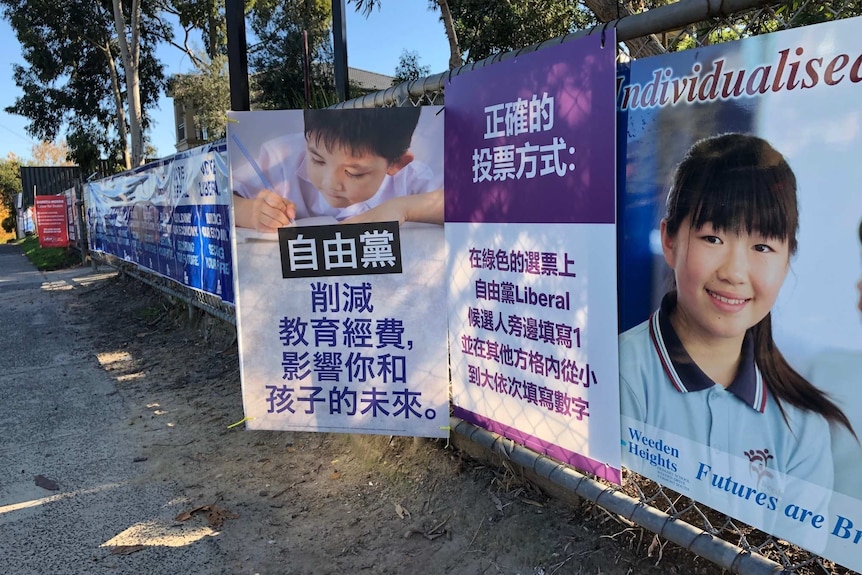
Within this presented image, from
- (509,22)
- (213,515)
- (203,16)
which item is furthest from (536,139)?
(203,16)

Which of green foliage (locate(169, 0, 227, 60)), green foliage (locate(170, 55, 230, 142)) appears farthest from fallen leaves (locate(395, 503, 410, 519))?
green foliage (locate(170, 55, 230, 142))

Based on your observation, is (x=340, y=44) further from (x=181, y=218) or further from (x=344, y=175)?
(x=181, y=218)

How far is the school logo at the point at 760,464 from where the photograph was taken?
1.93 m

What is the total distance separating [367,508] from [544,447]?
1.13 metres

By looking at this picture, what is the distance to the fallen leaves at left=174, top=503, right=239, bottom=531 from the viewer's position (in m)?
3.33

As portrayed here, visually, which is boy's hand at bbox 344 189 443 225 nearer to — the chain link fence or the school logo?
the chain link fence

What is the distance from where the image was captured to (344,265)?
10.8 feet

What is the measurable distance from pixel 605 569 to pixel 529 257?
128 cm

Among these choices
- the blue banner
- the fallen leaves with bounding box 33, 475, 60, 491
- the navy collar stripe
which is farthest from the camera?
the blue banner

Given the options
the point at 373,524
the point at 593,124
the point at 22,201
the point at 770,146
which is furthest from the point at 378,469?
the point at 22,201

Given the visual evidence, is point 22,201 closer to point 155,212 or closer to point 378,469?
point 155,212

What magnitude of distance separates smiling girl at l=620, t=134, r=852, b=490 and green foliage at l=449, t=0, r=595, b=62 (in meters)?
13.6

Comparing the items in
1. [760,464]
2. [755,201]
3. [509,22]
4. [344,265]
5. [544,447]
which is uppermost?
[509,22]

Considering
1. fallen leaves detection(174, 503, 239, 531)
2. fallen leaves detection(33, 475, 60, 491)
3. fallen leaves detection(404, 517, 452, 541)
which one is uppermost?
fallen leaves detection(404, 517, 452, 541)
